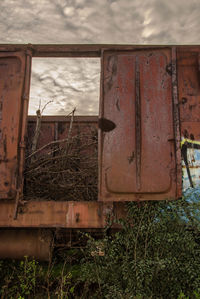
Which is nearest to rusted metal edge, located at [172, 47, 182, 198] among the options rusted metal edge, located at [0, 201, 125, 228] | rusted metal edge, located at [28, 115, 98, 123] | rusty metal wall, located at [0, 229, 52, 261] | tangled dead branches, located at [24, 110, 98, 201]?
rusted metal edge, located at [0, 201, 125, 228]

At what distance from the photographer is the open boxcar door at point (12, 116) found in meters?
3.05

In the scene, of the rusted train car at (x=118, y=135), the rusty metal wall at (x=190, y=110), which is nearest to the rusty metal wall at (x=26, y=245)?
the rusted train car at (x=118, y=135)

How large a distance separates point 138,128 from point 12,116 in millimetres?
1437

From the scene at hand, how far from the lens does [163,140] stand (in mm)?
3031

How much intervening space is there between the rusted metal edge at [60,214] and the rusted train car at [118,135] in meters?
0.01

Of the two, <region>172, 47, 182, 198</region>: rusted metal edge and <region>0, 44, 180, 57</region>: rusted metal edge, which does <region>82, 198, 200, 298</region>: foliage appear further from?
<region>0, 44, 180, 57</region>: rusted metal edge

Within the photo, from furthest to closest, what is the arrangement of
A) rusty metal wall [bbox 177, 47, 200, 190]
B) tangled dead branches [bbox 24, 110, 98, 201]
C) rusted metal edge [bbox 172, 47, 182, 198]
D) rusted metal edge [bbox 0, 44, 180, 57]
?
tangled dead branches [bbox 24, 110, 98, 201]
rusted metal edge [bbox 0, 44, 180, 57]
rusty metal wall [bbox 177, 47, 200, 190]
rusted metal edge [bbox 172, 47, 182, 198]

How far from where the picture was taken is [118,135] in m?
3.07

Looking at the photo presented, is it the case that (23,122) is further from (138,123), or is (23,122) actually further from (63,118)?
(63,118)

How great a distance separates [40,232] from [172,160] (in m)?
1.72

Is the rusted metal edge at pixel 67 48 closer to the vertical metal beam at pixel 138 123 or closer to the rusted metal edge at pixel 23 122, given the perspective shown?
the rusted metal edge at pixel 23 122

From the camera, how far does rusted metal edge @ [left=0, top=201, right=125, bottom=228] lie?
3.00m

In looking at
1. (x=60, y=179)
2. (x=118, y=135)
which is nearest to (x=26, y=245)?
(x=60, y=179)

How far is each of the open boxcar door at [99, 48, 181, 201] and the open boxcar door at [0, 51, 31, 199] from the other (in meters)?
0.91
